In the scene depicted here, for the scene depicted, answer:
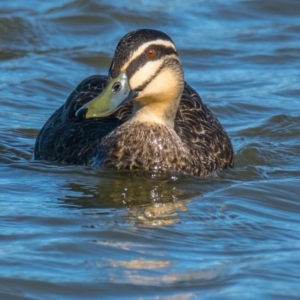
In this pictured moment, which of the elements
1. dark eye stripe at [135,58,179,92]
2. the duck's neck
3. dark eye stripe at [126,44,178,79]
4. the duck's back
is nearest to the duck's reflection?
the duck's back

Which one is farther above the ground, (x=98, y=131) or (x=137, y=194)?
(x=98, y=131)

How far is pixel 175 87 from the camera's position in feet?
34.9

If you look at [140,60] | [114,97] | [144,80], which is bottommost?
[114,97]

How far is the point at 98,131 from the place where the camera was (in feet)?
36.1

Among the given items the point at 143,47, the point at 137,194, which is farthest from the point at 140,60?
the point at 137,194

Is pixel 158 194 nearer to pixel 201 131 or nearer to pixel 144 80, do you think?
pixel 144 80

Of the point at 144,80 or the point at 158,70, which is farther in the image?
the point at 158,70

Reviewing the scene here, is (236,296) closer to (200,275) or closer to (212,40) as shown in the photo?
(200,275)

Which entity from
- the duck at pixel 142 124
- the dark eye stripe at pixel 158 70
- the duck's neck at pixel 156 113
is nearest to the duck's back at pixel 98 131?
the duck at pixel 142 124

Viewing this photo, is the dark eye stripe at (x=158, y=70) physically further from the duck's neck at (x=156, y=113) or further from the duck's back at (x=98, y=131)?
the duck's back at (x=98, y=131)

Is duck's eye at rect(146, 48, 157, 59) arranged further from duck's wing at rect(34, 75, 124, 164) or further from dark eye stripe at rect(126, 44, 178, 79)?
duck's wing at rect(34, 75, 124, 164)

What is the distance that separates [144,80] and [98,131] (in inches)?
42.2

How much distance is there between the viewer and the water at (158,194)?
791cm

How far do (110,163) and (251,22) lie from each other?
28.0 feet
